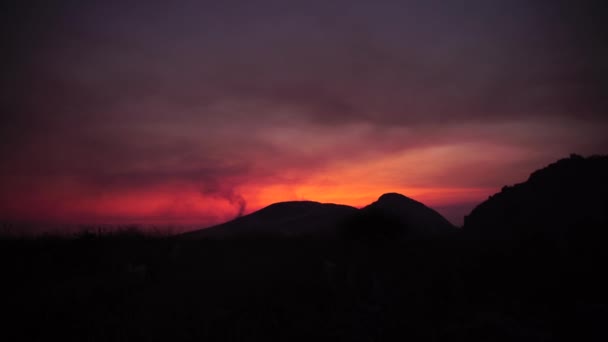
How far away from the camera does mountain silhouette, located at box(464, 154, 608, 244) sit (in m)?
24.5

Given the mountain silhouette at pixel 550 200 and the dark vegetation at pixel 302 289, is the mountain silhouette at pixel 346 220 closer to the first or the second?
the dark vegetation at pixel 302 289

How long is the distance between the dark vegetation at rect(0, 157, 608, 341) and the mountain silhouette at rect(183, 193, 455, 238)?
211cm

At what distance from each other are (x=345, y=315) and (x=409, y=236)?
931cm

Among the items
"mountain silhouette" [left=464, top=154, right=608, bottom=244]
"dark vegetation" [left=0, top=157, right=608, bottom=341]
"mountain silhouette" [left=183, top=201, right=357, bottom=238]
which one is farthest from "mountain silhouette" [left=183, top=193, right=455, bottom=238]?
"mountain silhouette" [left=464, top=154, right=608, bottom=244]

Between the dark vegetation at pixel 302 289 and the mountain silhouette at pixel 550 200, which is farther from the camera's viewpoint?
the mountain silhouette at pixel 550 200

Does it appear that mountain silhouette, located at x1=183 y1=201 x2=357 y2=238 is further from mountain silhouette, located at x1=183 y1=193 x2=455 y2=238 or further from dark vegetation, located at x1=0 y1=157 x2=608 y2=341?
dark vegetation, located at x1=0 y1=157 x2=608 y2=341

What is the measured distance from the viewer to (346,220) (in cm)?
2069

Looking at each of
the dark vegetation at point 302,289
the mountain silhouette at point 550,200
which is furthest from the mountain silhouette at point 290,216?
the dark vegetation at point 302,289

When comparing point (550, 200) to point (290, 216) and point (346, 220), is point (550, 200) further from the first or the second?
point (290, 216)

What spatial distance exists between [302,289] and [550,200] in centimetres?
2342

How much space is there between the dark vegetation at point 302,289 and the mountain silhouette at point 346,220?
211cm

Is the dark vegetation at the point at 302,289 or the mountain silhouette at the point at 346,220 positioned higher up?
the mountain silhouette at the point at 346,220

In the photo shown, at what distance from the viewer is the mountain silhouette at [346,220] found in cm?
1930

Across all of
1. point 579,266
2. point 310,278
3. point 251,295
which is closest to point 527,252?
point 579,266
